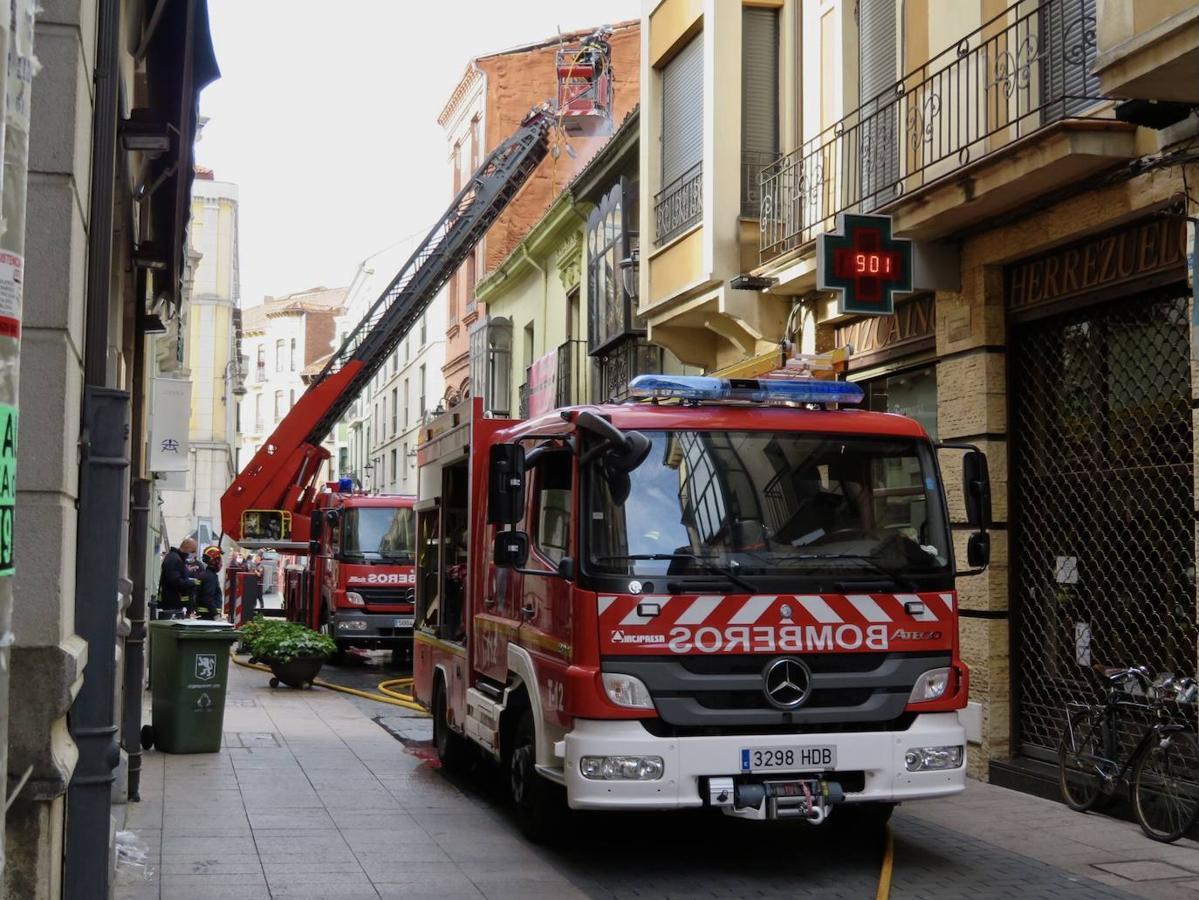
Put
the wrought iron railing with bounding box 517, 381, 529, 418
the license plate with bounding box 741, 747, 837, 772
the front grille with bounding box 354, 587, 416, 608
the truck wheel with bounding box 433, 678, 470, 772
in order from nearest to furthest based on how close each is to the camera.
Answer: the license plate with bounding box 741, 747, 837, 772 < the truck wheel with bounding box 433, 678, 470, 772 < the front grille with bounding box 354, 587, 416, 608 < the wrought iron railing with bounding box 517, 381, 529, 418

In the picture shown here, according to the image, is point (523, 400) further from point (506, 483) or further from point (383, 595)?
point (506, 483)

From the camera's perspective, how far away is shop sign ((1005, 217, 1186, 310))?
31.0 feet

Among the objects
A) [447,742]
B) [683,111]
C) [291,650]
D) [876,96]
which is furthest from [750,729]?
[291,650]

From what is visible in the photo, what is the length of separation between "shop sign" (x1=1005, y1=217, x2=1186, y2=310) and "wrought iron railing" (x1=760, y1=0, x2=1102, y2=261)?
915 millimetres

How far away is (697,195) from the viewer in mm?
16594

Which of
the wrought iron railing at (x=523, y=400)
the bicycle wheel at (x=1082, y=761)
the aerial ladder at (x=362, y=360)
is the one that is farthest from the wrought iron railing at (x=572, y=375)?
the bicycle wheel at (x=1082, y=761)

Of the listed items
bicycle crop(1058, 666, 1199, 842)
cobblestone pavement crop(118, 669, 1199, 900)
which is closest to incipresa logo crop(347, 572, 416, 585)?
cobblestone pavement crop(118, 669, 1199, 900)

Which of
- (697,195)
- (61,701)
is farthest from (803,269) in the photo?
(61,701)

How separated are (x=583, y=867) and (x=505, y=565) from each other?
5.70 ft

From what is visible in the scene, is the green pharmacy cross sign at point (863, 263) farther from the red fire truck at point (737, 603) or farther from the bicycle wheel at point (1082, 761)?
the bicycle wheel at point (1082, 761)

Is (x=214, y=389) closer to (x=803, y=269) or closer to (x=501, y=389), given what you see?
(x=501, y=389)

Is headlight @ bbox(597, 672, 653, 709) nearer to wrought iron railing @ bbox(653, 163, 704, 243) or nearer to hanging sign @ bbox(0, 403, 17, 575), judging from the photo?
hanging sign @ bbox(0, 403, 17, 575)

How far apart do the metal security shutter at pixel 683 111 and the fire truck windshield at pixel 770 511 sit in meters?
9.02

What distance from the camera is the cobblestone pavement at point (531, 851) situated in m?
7.58
